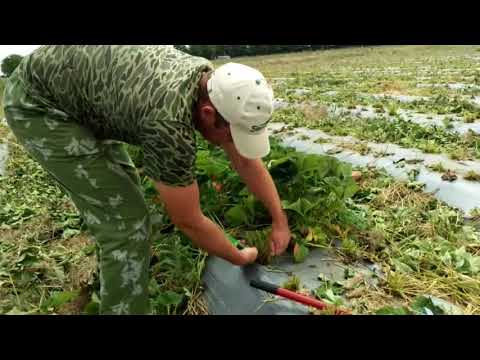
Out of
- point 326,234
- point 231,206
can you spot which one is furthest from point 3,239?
point 326,234

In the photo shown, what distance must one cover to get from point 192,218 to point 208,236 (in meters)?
0.12

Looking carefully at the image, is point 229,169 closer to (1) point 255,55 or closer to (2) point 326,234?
(2) point 326,234

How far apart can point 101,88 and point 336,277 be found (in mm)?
1436

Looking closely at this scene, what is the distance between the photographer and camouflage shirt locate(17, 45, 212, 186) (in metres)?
1.67

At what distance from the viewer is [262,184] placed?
88.5 inches

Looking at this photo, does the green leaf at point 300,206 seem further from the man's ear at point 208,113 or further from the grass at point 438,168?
the grass at point 438,168

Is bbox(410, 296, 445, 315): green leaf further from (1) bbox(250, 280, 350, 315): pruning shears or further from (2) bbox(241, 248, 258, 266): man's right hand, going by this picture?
(2) bbox(241, 248, 258, 266): man's right hand

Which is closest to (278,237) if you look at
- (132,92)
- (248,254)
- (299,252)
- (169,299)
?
(299,252)

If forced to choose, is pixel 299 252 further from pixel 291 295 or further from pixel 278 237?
pixel 291 295

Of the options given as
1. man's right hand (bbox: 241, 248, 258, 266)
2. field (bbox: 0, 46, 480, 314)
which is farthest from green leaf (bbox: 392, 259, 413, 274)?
man's right hand (bbox: 241, 248, 258, 266)

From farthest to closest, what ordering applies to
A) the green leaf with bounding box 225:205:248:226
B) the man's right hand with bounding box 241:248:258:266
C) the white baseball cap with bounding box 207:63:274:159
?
1. the green leaf with bounding box 225:205:248:226
2. the man's right hand with bounding box 241:248:258:266
3. the white baseball cap with bounding box 207:63:274:159

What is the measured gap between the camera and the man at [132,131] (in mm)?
1679

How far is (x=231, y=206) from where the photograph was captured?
2.96m

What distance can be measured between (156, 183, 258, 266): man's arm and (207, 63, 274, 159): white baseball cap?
0.95ft
